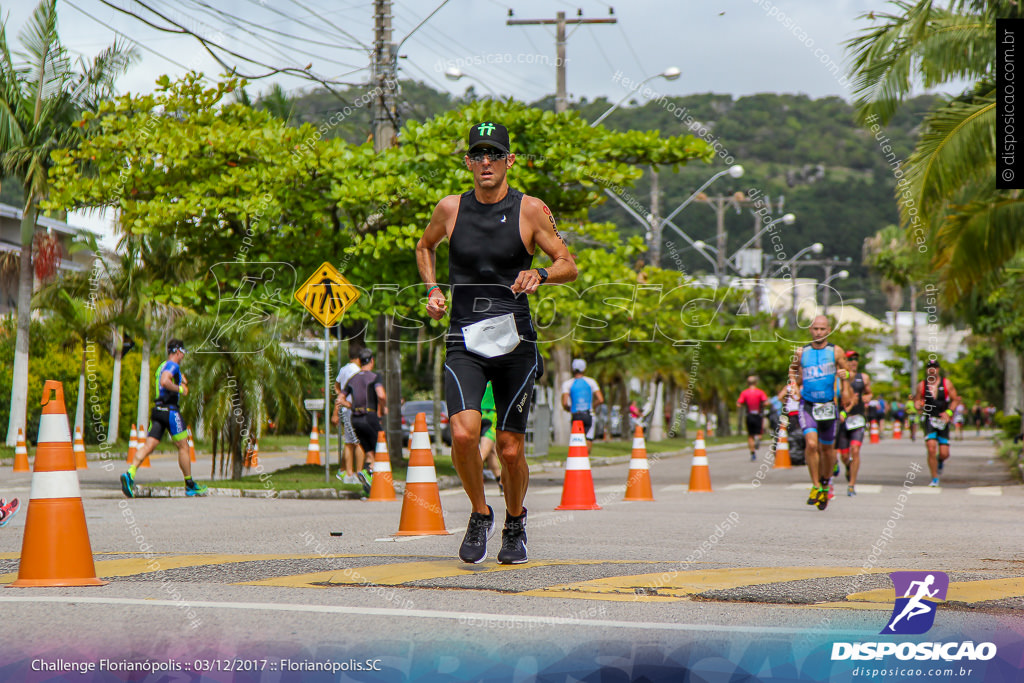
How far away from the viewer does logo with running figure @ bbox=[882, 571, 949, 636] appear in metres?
4.03

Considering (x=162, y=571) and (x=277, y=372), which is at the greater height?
(x=277, y=372)

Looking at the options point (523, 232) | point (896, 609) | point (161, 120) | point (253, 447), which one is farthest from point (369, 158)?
point (896, 609)

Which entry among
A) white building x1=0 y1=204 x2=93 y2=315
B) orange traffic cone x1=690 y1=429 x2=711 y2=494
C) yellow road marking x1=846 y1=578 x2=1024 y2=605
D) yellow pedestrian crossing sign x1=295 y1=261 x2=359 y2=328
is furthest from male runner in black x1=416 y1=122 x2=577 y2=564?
white building x1=0 y1=204 x2=93 y2=315

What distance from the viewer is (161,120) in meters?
17.7

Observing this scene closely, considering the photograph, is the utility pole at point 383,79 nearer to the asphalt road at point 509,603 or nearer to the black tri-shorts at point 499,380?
the asphalt road at point 509,603

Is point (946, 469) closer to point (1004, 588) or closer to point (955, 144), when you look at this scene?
point (955, 144)

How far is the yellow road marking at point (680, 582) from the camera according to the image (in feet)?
16.1

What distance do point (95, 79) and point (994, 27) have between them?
1980cm

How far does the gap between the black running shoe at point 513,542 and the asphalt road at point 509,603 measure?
0.30ft

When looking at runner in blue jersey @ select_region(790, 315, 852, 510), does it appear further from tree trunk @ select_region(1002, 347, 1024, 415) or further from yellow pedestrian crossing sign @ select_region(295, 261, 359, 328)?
tree trunk @ select_region(1002, 347, 1024, 415)

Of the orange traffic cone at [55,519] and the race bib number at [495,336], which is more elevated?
the race bib number at [495,336]

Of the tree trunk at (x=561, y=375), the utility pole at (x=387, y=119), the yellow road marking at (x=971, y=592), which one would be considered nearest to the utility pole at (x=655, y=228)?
the tree trunk at (x=561, y=375)

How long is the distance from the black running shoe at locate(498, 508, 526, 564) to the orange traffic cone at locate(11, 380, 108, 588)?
1.93 m

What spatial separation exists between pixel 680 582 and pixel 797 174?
96.0 meters
